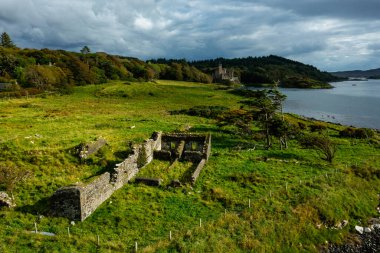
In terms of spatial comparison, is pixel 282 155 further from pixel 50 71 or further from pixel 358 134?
pixel 50 71

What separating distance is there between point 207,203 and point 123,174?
7398mm

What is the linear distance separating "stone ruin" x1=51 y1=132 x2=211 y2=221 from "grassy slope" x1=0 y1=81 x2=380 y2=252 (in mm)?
653

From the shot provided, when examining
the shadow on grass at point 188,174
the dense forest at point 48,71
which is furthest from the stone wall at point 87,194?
the dense forest at point 48,71

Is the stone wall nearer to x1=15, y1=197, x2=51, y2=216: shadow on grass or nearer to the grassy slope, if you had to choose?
the grassy slope

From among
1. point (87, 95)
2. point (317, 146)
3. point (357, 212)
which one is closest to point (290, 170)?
point (357, 212)

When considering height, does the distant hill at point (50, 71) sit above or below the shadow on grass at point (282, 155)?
above

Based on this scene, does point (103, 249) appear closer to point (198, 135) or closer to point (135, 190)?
point (135, 190)

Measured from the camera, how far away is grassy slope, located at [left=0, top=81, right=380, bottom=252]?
19.2 m

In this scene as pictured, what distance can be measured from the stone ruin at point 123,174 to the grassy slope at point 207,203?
2.14 ft

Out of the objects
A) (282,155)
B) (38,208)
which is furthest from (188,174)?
(282,155)

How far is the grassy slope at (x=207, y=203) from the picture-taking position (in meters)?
19.2

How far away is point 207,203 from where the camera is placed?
79.2 feet

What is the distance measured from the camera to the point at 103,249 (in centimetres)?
1769

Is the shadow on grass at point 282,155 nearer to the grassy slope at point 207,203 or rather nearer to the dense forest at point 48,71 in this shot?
the grassy slope at point 207,203
